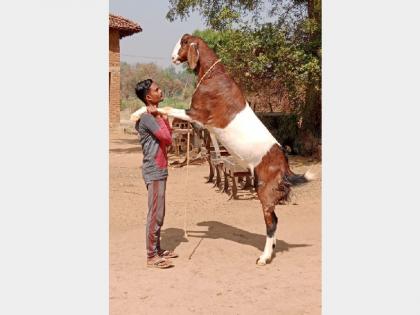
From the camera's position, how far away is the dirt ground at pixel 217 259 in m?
4.77

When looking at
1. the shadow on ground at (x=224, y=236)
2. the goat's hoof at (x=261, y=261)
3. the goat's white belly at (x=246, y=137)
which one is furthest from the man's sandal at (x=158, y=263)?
the goat's white belly at (x=246, y=137)

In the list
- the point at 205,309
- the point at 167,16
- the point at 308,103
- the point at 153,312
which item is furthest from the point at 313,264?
the point at 167,16

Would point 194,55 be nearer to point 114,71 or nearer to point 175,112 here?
point 175,112

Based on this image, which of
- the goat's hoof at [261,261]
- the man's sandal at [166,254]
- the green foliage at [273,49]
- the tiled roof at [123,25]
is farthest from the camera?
the tiled roof at [123,25]

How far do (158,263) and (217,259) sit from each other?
72cm

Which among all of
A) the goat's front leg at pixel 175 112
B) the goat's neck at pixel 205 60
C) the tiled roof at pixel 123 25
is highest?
the tiled roof at pixel 123 25

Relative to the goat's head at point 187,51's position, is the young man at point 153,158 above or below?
below

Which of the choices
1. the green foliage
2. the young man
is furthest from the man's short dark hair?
the green foliage

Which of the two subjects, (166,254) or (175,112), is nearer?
(175,112)

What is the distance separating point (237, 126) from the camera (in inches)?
225

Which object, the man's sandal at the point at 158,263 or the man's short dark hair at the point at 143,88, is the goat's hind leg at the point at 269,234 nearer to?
the man's sandal at the point at 158,263

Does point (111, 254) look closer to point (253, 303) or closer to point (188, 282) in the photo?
point (188, 282)

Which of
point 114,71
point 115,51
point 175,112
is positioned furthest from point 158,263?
point 115,51

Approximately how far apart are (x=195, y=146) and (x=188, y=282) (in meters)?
10.3
